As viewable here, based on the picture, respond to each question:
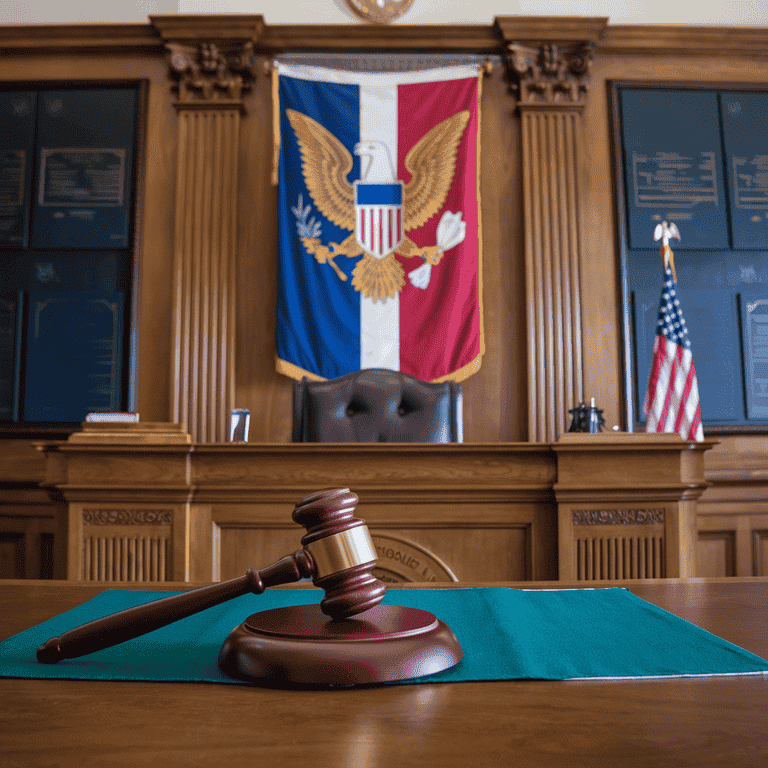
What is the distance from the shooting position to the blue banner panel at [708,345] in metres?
4.09

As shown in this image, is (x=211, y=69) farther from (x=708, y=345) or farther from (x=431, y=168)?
(x=708, y=345)

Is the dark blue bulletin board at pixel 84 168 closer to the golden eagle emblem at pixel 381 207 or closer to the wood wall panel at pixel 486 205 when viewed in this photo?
the wood wall panel at pixel 486 205

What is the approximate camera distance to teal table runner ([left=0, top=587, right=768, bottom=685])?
0.52 m

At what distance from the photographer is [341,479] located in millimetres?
2227

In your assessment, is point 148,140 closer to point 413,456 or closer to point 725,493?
point 413,456

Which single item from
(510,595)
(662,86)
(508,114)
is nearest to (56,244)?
(508,114)

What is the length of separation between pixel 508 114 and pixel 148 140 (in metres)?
2.21

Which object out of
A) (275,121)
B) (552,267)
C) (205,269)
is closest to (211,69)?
(275,121)

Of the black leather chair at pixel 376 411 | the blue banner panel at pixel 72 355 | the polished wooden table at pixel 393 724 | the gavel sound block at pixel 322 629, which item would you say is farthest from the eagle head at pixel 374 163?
the polished wooden table at pixel 393 724

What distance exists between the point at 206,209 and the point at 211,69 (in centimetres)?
84

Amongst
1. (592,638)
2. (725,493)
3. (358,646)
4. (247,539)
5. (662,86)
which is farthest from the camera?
(662,86)

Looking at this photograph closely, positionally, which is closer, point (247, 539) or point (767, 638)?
point (767, 638)

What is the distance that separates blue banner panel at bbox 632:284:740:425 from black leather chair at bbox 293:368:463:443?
5.06 feet

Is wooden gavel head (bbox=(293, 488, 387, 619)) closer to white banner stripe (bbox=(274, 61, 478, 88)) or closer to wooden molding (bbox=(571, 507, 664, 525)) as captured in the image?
wooden molding (bbox=(571, 507, 664, 525))
